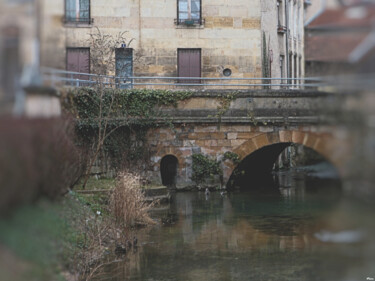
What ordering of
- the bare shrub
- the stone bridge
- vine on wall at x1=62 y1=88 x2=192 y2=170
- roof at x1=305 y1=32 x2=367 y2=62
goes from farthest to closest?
the stone bridge, vine on wall at x1=62 y1=88 x2=192 y2=170, roof at x1=305 y1=32 x2=367 y2=62, the bare shrub

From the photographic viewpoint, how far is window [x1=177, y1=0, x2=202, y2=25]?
2580 cm

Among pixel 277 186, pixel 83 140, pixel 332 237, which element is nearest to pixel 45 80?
pixel 332 237

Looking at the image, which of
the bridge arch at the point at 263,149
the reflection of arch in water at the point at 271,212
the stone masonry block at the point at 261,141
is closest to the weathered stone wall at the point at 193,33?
the bridge arch at the point at 263,149

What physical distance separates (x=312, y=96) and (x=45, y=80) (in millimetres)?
1016

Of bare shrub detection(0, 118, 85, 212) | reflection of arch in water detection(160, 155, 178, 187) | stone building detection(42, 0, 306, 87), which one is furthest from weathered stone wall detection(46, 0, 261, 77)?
bare shrub detection(0, 118, 85, 212)

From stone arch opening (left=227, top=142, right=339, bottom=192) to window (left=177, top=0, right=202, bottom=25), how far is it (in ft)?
16.6

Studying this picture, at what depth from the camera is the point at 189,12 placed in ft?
85.0

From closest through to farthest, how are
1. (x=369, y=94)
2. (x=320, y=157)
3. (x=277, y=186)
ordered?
(x=369, y=94) → (x=320, y=157) → (x=277, y=186)

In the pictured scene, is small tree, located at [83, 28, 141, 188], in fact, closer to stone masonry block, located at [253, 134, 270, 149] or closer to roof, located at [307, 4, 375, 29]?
stone masonry block, located at [253, 134, 270, 149]

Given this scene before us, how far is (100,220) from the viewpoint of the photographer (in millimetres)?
15023

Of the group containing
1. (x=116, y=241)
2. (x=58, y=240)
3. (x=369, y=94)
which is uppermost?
(x=369, y=94)

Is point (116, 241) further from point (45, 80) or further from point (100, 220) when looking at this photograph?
point (45, 80)

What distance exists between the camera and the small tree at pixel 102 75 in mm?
20547

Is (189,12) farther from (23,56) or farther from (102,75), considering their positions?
(23,56)
